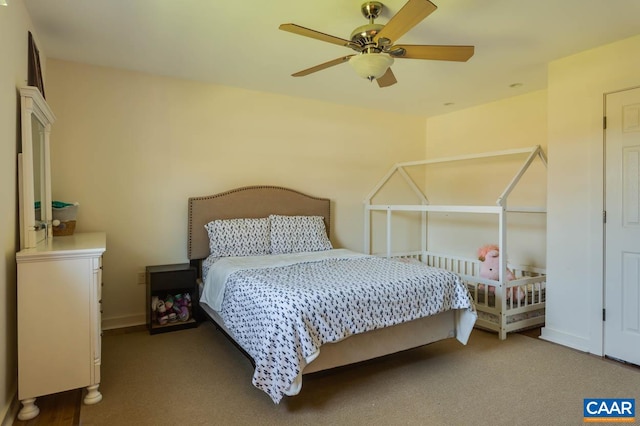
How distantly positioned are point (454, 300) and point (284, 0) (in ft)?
7.52

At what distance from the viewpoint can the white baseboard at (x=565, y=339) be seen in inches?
117

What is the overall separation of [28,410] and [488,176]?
458 centimetres

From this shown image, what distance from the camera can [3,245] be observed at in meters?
1.95

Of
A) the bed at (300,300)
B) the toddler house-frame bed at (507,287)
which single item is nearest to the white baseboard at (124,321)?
the bed at (300,300)

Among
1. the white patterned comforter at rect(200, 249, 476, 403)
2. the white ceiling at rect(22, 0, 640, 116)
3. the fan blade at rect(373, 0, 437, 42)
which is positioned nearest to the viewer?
the fan blade at rect(373, 0, 437, 42)

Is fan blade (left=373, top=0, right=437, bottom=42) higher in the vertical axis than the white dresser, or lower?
higher

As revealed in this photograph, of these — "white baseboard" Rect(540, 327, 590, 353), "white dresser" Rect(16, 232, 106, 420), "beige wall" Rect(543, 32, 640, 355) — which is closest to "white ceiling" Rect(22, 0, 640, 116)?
"beige wall" Rect(543, 32, 640, 355)

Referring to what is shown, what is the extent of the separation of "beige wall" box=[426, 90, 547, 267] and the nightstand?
10.6ft

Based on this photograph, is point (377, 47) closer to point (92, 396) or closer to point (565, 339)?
point (92, 396)

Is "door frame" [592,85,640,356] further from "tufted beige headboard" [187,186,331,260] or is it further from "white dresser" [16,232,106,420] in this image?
"white dresser" [16,232,106,420]

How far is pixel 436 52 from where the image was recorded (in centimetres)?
223

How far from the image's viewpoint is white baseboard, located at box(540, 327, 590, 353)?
296cm

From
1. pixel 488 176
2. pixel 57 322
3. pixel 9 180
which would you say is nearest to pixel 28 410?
pixel 57 322

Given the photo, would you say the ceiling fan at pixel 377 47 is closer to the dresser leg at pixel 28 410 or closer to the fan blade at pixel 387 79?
the fan blade at pixel 387 79
